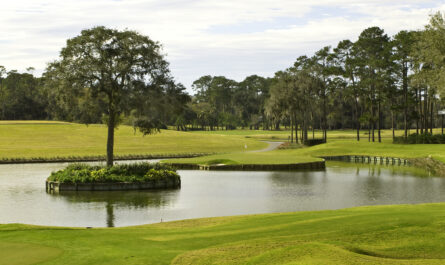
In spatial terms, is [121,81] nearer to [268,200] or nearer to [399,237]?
[268,200]

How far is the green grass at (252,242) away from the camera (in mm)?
14102

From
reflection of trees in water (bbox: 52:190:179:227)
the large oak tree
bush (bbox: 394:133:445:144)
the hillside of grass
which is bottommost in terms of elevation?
reflection of trees in water (bbox: 52:190:179:227)

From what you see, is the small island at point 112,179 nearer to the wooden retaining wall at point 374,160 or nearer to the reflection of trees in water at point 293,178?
the reflection of trees in water at point 293,178

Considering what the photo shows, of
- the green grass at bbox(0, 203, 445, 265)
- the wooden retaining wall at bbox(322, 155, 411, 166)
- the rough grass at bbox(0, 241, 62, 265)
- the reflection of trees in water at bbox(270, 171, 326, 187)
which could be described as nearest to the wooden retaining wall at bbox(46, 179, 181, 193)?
the reflection of trees in water at bbox(270, 171, 326, 187)

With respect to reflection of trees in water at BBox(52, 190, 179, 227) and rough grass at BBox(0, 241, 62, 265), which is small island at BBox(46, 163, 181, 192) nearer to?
reflection of trees in water at BBox(52, 190, 179, 227)

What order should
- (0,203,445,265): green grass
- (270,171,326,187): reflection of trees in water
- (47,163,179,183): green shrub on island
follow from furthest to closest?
(270,171,326,187): reflection of trees in water < (47,163,179,183): green shrub on island < (0,203,445,265): green grass

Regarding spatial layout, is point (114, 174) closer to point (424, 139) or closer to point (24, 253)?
point (24, 253)

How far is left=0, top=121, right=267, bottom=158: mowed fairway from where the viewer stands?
269 ft

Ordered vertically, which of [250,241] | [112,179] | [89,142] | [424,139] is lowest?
[112,179]

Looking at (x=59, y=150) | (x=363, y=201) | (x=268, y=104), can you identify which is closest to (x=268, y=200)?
(x=363, y=201)

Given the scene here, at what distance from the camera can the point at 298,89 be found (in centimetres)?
9444

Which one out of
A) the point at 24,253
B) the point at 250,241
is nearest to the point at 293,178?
the point at 250,241

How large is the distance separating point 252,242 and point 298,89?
79.9 metres

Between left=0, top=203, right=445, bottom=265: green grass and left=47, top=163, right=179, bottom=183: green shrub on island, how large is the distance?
61.9ft
